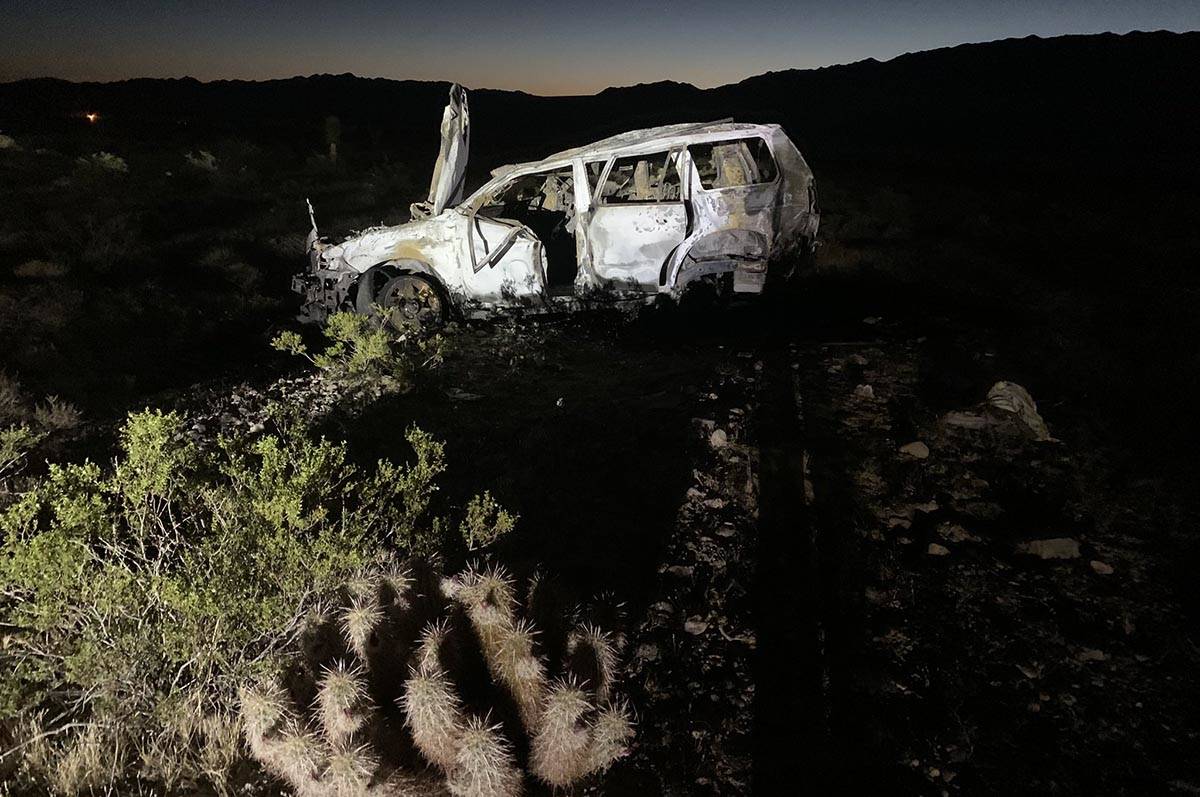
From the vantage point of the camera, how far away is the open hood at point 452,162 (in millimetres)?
5977

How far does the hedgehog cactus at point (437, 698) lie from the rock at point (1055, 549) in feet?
7.59

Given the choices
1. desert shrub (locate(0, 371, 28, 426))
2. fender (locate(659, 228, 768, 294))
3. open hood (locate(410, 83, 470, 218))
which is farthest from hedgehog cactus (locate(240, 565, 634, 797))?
open hood (locate(410, 83, 470, 218))

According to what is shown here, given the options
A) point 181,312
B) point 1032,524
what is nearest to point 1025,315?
point 1032,524

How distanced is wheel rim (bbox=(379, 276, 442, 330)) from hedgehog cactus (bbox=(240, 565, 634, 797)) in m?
4.10

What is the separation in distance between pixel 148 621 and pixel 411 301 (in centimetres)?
422

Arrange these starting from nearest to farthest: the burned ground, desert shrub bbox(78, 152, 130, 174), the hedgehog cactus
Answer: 1. the hedgehog cactus
2. the burned ground
3. desert shrub bbox(78, 152, 130, 174)

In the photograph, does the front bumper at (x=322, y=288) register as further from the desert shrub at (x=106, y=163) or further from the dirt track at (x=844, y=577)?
the desert shrub at (x=106, y=163)

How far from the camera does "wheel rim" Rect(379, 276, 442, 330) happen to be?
5.99 m

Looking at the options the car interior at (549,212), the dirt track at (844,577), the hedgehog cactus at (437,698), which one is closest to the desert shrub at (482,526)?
the dirt track at (844,577)

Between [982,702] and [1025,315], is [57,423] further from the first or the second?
[1025,315]

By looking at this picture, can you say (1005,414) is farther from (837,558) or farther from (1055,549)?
(837,558)

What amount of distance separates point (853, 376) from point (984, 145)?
3661 cm

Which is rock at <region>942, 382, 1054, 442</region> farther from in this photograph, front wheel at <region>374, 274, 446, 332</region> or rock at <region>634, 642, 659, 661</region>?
front wheel at <region>374, 274, 446, 332</region>

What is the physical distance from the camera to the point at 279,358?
19.6 feet
